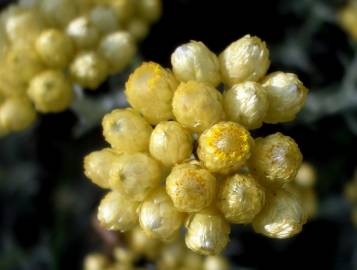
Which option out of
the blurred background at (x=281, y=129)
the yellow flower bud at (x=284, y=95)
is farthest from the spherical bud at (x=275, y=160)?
the blurred background at (x=281, y=129)

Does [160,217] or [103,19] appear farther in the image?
[103,19]

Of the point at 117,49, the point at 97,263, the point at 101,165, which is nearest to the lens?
the point at 101,165

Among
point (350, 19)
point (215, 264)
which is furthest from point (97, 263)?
point (350, 19)

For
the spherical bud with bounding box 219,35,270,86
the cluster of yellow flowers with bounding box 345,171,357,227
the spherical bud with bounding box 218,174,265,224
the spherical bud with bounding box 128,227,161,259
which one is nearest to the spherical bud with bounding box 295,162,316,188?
the cluster of yellow flowers with bounding box 345,171,357,227

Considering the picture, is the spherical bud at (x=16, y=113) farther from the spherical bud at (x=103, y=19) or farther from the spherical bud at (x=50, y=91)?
the spherical bud at (x=103, y=19)

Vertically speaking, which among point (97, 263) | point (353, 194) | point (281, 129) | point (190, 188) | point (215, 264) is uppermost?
point (190, 188)

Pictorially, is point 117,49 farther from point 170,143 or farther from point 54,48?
point 170,143

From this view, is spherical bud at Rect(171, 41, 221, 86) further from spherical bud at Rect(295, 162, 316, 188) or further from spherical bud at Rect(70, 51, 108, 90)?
spherical bud at Rect(295, 162, 316, 188)
